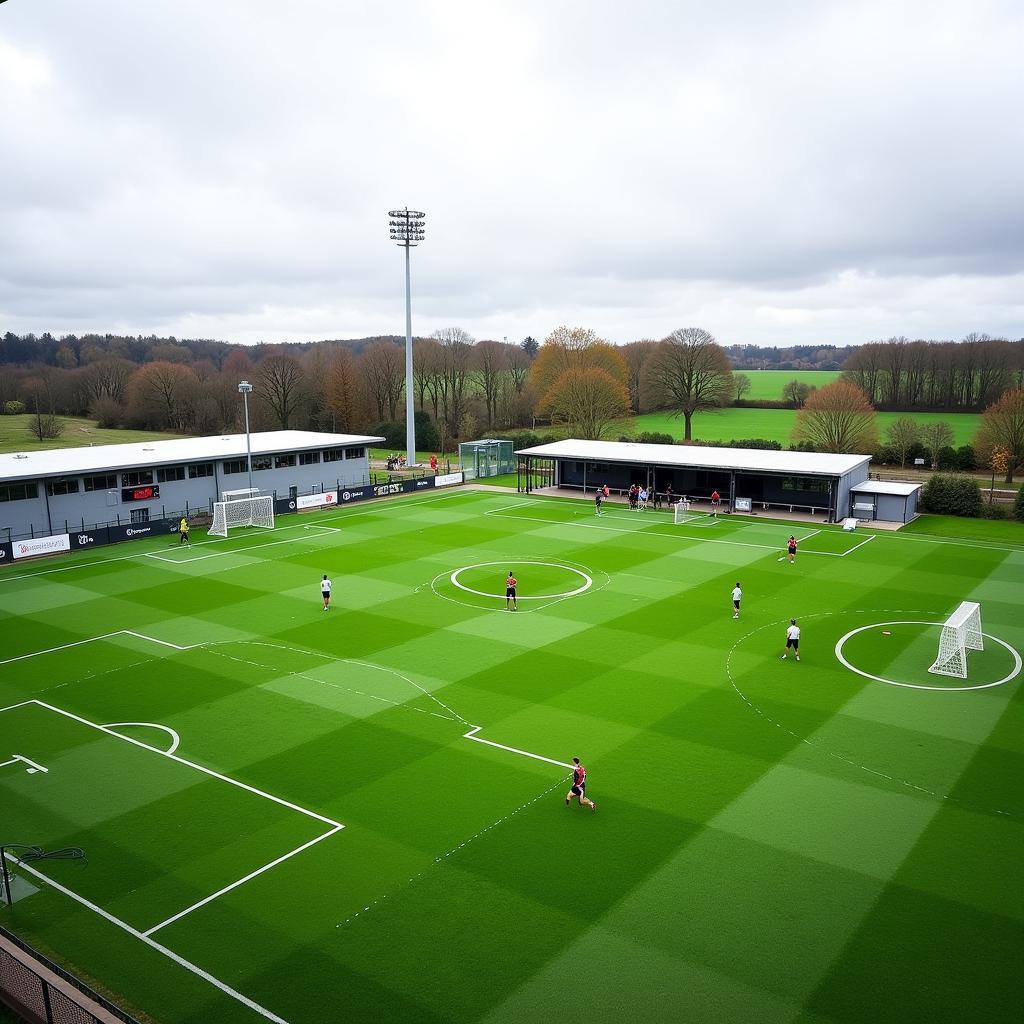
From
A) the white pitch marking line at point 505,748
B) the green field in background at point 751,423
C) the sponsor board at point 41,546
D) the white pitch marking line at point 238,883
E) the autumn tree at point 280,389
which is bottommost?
the white pitch marking line at point 238,883

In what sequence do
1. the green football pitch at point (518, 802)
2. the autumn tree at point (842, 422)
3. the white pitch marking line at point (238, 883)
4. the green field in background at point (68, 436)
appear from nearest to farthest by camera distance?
the green football pitch at point (518, 802) < the white pitch marking line at point (238, 883) < the autumn tree at point (842, 422) < the green field in background at point (68, 436)

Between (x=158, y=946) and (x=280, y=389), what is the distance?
9682cm

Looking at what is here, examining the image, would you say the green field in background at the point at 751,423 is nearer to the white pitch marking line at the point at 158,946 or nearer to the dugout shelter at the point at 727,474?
the dugout shelter at the point at 727,474

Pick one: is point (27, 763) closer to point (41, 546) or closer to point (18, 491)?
point (41, 546)

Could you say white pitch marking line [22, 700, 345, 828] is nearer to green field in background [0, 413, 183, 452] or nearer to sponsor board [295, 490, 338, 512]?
sponsor board [295, 490, 338, 512]

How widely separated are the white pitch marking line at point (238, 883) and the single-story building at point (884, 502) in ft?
143

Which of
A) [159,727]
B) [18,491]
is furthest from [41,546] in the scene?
[159,727]

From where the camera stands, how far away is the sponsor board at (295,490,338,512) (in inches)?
2165

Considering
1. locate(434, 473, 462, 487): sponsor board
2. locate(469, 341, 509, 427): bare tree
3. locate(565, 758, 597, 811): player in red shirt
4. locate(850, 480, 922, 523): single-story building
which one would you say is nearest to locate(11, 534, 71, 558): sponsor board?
locate(434, 473, 462, 487): sponsor board

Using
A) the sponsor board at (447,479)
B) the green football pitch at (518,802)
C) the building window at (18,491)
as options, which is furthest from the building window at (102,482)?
the sponsor board at (447,479)

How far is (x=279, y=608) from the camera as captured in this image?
3322cm

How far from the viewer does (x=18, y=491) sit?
43.5 metres

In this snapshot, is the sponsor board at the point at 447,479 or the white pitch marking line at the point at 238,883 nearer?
the white pitch marking line at the point at 238,883

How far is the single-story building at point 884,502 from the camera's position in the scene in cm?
5097
